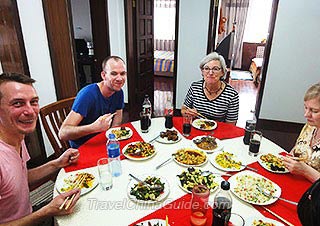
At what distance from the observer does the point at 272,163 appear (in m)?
1.41

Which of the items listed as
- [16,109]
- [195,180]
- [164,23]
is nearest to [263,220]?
[195,180]

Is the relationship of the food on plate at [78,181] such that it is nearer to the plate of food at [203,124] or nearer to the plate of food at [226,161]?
the plate of food at [226,161]

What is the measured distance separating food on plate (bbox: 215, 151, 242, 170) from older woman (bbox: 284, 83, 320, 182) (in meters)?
0.28

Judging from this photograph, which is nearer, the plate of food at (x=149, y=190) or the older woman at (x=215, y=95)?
the plate of food at (x=149, y=190)

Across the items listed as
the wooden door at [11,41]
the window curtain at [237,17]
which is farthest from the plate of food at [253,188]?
the window curtain at [237,17]

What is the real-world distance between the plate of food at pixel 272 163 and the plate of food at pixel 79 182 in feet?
3.26

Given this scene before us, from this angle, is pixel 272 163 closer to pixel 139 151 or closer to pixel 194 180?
pixel 194 180

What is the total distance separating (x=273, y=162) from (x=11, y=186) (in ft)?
4.73

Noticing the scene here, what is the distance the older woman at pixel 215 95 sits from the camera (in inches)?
83.4

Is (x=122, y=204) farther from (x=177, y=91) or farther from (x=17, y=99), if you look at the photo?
(x=177, y=91)

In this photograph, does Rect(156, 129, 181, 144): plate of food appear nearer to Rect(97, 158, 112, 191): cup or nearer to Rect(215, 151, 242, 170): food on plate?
Rect(215, 151, 242, 170): food on plate

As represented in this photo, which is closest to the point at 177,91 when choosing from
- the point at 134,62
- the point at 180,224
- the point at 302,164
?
the point at 134,62

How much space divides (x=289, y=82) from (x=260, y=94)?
460 mm

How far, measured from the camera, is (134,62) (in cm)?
424
